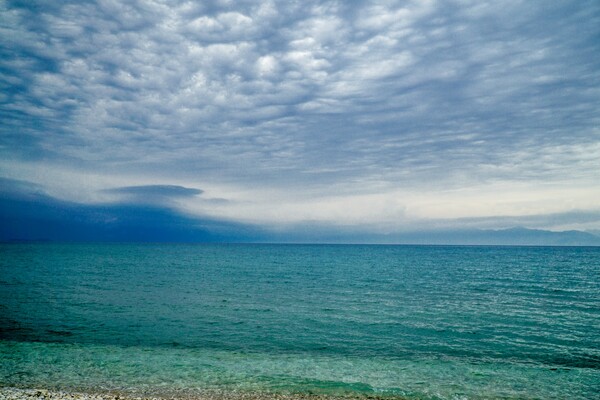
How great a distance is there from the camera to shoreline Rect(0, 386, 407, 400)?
44.3 feet

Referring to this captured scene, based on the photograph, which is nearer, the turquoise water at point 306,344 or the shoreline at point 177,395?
the shoreline at point 177,395

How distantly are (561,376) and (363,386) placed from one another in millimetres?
10036

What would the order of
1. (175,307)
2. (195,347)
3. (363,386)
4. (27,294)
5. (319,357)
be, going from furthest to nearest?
(27,294) → (175,307) → (195,347) → (319,357) → (363,386)

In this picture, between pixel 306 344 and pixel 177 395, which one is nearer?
pixel 177 395

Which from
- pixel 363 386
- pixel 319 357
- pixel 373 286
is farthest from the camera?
pixel 373 286

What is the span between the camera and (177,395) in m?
14.7

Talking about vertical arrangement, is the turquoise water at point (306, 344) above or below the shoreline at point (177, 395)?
below

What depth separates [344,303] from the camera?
123 ft

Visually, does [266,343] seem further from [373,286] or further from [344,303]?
[373,286]

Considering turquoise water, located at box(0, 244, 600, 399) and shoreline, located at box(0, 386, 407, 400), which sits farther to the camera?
turquoise water, located at box(0, 244, 600, 399)

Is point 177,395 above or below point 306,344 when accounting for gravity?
above

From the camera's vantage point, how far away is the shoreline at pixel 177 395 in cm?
1349

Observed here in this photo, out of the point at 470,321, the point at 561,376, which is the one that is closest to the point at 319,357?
the point at 561,376

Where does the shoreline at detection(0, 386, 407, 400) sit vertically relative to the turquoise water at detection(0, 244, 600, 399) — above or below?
above
